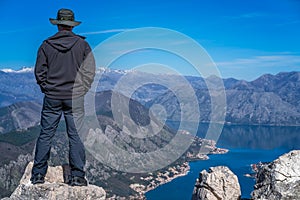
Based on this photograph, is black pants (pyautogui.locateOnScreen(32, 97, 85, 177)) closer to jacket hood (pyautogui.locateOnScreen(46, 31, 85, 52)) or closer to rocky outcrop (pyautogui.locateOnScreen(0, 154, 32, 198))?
jacket hood (pyautogui.locateOnScreen(46, 31, 85, 52))

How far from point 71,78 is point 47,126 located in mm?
874

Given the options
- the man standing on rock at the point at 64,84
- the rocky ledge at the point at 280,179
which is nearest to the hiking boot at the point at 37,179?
the man standing on rock at the point at 64,84

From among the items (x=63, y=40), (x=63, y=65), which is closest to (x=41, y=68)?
(x=63, y=65)

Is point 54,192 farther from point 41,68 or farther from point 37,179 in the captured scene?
point 41,68

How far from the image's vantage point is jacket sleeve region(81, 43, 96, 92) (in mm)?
5711

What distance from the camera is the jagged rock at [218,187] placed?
726cm

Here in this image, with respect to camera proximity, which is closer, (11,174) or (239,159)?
(11,174)

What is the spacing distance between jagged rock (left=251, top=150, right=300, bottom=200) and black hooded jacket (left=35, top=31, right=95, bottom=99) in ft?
11.0

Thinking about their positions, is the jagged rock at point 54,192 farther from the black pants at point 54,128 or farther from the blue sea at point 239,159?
the blue sea at point 239,159

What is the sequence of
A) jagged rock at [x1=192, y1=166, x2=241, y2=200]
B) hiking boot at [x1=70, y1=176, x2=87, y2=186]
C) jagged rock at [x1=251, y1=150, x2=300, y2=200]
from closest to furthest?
jagged rock at [x1=251, y1=150, x2=300, y2=200] < hiking boot at [x1=70, y1=176, x2=87, y2=186] < jagged rock at [x1=192, y1=166, x2=241, y2=200]

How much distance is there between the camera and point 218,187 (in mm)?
7336

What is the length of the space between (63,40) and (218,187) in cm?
431

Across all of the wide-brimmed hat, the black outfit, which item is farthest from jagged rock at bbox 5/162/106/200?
the wide-brimmed hat

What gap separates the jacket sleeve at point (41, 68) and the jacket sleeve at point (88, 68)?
59cm
